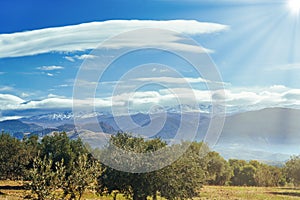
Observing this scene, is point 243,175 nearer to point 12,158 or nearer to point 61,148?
point 61,148

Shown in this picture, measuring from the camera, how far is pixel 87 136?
6519 centimetres

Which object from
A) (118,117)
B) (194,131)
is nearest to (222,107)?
(194,131)

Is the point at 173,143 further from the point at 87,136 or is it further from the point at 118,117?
the point at 87,136

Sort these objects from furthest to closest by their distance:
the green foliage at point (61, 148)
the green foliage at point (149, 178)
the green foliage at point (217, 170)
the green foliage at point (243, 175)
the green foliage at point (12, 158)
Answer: the green foliage at point (243, 175) < the green foliage at point (217, 170) < the green foliage at point (61, 148) < the green foliage at point (12, 158) < the green foliage at point (149, 178)

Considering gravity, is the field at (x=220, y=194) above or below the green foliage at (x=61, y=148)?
below

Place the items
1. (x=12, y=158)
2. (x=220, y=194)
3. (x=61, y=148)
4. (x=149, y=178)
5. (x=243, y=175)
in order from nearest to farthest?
(x=149, y=178)
(x=220, y=194)
(x=12, y=158)
(x=61, y=148)
(x=243, y=175)

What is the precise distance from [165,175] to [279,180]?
76.6 meters

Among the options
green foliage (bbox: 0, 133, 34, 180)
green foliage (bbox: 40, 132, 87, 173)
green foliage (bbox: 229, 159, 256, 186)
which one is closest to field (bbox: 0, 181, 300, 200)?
green foliage (bbox: 0, 133, 34, 180)

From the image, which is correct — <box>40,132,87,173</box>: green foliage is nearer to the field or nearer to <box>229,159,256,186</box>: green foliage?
the field

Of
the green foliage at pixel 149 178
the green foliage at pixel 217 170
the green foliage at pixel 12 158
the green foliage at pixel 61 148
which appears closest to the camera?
the green foliage at pixel 149 178

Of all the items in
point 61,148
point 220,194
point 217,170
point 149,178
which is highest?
point 217,170

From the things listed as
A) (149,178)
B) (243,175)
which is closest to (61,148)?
(149,178)

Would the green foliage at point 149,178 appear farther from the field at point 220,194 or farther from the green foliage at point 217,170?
the green foliage at point 217,170

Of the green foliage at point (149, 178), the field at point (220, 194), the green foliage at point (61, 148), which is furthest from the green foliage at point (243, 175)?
the green foliage at point (149, 178)
